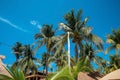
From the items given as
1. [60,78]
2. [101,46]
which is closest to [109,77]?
[60,78]

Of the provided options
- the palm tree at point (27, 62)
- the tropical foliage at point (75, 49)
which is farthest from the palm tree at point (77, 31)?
the palm tree at point (27, 62)

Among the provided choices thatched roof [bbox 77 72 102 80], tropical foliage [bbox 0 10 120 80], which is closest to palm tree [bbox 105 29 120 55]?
tropical foliage [bbox 0 10 120 80]

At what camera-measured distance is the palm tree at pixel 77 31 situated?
35281 mm

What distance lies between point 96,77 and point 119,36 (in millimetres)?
15807

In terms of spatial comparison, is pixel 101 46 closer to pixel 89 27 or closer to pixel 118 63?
pixel 89 27

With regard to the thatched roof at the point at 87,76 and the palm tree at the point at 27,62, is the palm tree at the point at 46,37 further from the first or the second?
the thatched roof at the point at 87,76

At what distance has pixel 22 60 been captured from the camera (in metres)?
52.7

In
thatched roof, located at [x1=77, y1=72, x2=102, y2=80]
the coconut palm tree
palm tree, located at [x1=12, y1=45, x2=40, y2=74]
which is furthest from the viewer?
palm tree, located at [x1=12, y1=45, x2=40, y2=74]

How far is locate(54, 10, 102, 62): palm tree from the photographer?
35281 mm

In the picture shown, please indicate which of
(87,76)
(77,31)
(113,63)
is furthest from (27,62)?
(87,76)

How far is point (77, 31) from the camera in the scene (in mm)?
36125

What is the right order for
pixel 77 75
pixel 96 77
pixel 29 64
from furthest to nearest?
pixel 29 64 < pixel 96 77 < pixel 77 75

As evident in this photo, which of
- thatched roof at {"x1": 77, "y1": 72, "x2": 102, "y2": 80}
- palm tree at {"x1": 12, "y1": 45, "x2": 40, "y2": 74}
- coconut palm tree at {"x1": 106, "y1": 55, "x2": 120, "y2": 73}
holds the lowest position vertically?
thatched roof at {"x1": 77, "y1": 72, "x2": 102, "y2": 80}

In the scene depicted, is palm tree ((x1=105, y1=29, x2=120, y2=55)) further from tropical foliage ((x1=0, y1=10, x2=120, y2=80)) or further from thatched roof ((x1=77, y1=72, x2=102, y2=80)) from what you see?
thatched roof ((x1=77, y1=72, x2=102, y2=80))
